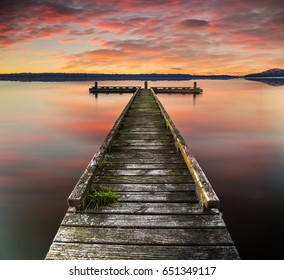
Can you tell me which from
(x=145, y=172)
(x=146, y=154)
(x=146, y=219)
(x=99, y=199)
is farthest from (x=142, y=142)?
(x=146, y=219)

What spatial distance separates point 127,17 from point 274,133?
379 inches

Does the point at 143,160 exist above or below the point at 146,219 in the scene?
above

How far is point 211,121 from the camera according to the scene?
46.9 feet

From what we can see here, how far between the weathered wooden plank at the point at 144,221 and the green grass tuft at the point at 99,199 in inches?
7.5

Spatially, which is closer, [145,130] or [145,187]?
[145,187]

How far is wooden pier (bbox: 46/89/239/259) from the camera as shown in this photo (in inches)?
88.4

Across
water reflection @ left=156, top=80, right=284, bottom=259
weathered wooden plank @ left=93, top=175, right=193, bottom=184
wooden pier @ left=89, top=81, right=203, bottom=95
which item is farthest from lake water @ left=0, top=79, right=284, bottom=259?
wooden pier @ left=89, top=81, right=203, bottom=95

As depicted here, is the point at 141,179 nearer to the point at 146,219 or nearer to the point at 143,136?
the point at 146,219

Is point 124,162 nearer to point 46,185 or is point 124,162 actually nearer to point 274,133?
point 46,185

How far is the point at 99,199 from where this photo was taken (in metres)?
3.00

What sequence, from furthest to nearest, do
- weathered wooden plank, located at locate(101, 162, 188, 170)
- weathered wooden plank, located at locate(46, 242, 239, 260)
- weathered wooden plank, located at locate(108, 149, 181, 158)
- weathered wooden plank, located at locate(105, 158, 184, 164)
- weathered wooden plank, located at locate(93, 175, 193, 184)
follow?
1. weathered wooden plank, located at locate(108, 149, 181, 158)
2. weathered wooden plank, located at locate(105, 158, 184, 164)
3. weathered wooden plank, located at locate(101, 162, 188, 170)
4. weathered wooden plank, located at locate(93, 175, 193, 184)
5. weathered wooden plank, located at locate(46, 242, 239, 260)

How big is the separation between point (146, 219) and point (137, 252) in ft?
1.56

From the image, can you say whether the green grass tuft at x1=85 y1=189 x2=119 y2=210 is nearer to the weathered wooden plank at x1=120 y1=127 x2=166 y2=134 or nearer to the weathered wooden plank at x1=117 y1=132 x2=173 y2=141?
the weathered wooden plank at x1=117 y1=132 x2=173 y2=141

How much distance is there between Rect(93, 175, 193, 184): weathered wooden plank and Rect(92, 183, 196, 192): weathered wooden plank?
91mm
